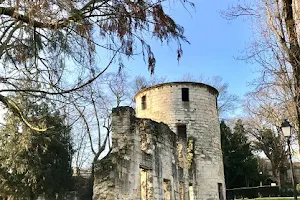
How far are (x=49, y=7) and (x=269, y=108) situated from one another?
16.0m

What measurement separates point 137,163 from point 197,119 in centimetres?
1024

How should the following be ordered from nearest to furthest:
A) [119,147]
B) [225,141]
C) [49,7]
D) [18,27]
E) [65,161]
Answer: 1. [49,7]
2. [18,27]
3. [119,147]
4. [65,161]
5. [225,141]

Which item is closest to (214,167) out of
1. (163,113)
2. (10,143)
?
(163,113)

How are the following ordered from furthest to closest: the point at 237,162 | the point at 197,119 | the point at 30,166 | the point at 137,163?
1. the point at 237,162
2. the point at 30,166
3. the point at 197,119
4. the point at 137,163

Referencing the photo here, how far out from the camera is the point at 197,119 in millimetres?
19266

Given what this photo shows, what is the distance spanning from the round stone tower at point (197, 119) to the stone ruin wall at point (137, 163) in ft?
18.7

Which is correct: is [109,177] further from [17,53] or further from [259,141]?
[259,141]

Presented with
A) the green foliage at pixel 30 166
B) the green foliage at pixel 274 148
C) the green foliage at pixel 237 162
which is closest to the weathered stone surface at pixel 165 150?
the green foliage at pixel 30 166

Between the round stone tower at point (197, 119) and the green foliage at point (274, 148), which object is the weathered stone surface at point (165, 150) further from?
the green foliage at point (274, 148)

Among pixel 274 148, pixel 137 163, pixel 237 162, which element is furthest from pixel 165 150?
pixel 274 148

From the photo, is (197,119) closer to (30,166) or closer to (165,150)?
(165,150)

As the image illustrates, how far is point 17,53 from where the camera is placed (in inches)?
281

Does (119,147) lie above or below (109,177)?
above

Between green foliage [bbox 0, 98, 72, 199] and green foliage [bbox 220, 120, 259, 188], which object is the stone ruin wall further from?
green foliage [bbox 220, 120, 259, 188]
